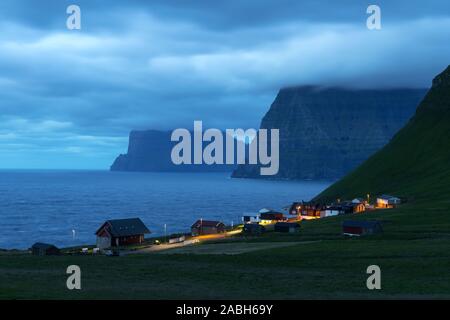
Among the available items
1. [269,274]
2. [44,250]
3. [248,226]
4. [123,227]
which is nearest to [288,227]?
[248,226]

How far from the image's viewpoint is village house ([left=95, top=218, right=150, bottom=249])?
344 feet

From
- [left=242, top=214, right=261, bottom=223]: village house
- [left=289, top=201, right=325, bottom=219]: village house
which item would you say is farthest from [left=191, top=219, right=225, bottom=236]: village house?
[left=289, top=201, right=325, bottom=219]: village house

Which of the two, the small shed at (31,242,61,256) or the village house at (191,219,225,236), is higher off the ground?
the village house at (191,219,225,236)

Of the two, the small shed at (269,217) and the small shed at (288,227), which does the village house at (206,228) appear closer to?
the small shed at (288,227)

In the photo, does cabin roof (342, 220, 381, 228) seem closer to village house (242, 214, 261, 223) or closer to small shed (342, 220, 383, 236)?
small shed (342, 220, 383, 236)

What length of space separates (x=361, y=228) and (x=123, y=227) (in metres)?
50.5

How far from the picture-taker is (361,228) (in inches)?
3378

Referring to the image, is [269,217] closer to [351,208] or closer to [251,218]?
[251,218]

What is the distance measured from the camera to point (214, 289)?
34.2m

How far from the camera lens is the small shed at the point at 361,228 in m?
84.8

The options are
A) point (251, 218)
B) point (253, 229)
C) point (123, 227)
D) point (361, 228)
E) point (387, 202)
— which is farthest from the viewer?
point (251, 218)

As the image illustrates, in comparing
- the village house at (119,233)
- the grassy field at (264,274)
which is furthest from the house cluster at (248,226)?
the grassy field at (264,274)

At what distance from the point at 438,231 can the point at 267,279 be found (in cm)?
4762
